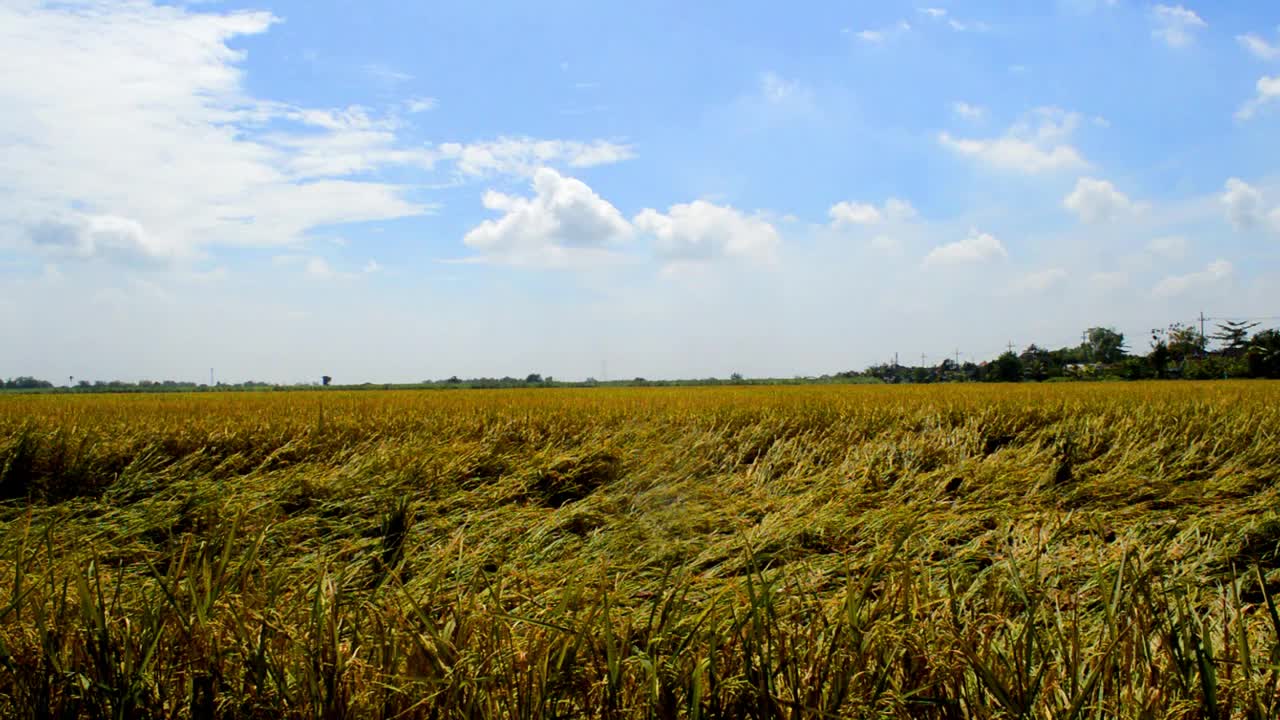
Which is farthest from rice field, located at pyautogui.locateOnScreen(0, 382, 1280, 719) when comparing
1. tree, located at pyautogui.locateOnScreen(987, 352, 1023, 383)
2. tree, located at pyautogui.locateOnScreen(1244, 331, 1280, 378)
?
tree, located at pyautogui.locateOnScreen(987, 352, 1023, 383)

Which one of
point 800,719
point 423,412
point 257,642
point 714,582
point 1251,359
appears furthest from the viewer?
point 1251,359

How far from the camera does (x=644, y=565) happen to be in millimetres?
2346

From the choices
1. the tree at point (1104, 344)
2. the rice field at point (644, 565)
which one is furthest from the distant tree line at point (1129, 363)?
the rice field at point (644, 565)

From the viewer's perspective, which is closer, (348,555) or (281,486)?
(348,555)

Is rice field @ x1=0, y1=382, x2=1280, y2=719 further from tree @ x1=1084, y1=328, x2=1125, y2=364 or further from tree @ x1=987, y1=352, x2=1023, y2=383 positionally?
tree @ x1=1084, y1=328, x2=1125, y2=364

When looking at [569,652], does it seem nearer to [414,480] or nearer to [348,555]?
[348,555]

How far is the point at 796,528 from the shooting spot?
269cm

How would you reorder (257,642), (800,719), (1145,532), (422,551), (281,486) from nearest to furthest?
(800,719) → (257,642) → (422,551) → (1145,532) → (281,486)

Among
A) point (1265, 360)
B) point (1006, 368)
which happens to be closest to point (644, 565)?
point (1265, 360)

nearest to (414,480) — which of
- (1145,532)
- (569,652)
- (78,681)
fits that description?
(78,681)

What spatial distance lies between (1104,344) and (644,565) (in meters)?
70.8

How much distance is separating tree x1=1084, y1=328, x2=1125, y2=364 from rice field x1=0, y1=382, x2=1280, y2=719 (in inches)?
2428

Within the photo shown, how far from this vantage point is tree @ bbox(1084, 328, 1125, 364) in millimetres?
56969

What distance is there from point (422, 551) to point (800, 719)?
197cm
